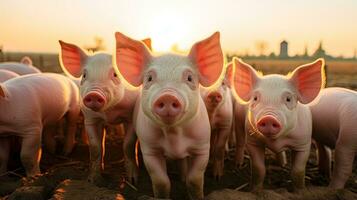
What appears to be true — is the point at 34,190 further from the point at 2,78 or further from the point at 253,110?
the point at 2,78

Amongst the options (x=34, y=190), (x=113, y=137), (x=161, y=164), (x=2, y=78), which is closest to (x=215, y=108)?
(x=161, y=164)

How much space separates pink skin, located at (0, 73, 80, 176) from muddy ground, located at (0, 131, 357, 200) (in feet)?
1.03

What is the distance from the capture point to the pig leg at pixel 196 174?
13.3 ft

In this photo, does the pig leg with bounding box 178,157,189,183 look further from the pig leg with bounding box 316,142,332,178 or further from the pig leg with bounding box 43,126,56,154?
the pig leg with bounding box 43,126,56,154

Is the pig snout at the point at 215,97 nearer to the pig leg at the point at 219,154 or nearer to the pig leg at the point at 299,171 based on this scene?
the pig leg at the point at 219,154

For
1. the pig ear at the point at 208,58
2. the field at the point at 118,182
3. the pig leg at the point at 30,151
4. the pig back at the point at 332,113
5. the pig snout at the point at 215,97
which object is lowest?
the field at the point at 118,182

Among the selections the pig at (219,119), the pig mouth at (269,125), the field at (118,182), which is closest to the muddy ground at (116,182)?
the field at (118,182)

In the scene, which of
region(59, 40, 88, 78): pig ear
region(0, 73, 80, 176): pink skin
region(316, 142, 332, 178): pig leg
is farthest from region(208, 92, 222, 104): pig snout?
region(0, 73, 80, 176): pink skin

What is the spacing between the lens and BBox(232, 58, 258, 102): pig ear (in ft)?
14.9

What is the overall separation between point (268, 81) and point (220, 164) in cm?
161

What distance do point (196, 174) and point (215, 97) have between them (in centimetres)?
135

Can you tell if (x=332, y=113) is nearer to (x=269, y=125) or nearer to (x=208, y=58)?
(x=269, y=125)

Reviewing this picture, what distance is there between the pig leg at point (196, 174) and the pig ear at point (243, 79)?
0.95m

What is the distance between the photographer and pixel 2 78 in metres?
6.90
